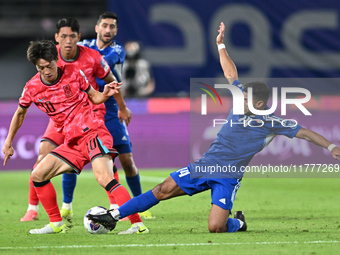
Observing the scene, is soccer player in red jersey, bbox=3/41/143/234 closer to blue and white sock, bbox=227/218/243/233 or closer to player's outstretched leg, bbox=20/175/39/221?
blue and white sock, bbox=227/218/243/233

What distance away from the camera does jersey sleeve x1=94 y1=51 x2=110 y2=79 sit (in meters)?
7.22

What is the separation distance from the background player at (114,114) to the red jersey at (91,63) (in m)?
0.41

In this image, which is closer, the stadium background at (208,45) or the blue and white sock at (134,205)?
the blue and white sock at (134,205)

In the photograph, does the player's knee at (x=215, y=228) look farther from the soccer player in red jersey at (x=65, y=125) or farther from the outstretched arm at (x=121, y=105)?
the outstretched arm at (x=121, y=105)

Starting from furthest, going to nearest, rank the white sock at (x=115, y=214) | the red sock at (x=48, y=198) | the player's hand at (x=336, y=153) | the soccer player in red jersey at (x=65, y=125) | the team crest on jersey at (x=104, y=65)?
the team crest on jersey at (x=104, y=65) < the red sock at (x=48, y=198) < the soccer player in red jersey at (x=65, y=125) < the white sock at (x=115, y=214) < the player's hand at (x=336, y=153)

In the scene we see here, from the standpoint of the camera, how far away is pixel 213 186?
251 inches

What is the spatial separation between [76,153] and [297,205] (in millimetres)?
3822

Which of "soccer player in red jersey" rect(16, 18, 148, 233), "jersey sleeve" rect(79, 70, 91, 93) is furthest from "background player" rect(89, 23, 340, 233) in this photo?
"soccer player in red jersey" rect(16, 18, 148, 233)

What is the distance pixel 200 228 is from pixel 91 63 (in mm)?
2113

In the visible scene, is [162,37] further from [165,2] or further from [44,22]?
[44,22]

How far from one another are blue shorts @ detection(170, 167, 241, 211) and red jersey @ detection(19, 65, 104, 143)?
0.99 meters

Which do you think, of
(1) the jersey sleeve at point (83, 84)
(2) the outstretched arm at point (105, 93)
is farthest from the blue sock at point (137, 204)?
(1) the jersey sleeve at point (83, 84)

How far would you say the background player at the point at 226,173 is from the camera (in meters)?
6.12

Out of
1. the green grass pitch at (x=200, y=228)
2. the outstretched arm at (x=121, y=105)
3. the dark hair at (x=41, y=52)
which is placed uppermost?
the dark hair at (x=41, y=52)
